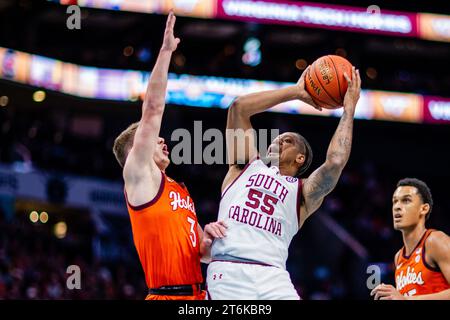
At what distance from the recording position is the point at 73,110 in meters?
20.6

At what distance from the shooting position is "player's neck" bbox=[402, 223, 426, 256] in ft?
20.9

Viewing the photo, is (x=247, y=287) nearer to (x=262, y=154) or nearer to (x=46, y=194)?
(x=262, y=154)

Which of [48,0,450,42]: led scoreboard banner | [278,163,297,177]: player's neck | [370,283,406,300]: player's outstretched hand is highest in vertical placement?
[48,0,450,42]: led scoreboard banner

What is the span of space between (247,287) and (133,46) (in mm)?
16615

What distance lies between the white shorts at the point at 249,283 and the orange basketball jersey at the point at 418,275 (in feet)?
4.83

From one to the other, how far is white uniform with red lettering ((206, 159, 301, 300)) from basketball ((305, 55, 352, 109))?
62cm

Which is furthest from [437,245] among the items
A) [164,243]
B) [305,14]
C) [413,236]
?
[305,14]

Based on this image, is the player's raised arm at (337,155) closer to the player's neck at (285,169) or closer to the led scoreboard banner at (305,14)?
the player's neck at (285,169)

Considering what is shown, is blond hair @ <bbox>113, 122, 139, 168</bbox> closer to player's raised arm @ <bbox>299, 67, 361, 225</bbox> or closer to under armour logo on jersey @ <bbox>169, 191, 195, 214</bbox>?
under armour logo on jersey @ <bbox>169, 191, 195, 214</bbox>

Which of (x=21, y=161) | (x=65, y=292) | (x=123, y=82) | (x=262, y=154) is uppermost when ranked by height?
(x=123, y=82)

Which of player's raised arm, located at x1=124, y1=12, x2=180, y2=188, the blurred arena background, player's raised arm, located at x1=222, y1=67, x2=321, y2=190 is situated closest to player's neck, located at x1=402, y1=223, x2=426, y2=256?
player's raised arm, located at x1=222, y1=67, x2=321, y2=190

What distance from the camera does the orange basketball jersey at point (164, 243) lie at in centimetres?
517

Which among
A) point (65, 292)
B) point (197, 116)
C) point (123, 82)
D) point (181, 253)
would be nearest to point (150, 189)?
point (181, 253)

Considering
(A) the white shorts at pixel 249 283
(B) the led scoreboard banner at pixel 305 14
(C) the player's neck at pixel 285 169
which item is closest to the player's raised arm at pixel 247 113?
(C) the player's neck at pixel 285 169
